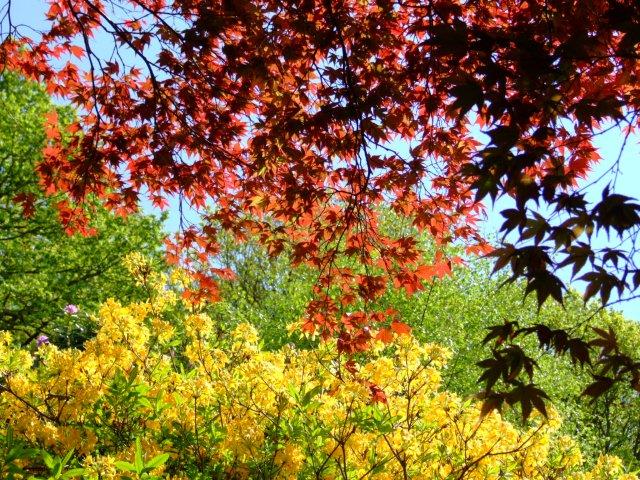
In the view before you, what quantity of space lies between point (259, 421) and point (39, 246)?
1183cm

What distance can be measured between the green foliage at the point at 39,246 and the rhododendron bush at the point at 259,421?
31.7ft

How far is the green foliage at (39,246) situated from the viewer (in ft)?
42.8

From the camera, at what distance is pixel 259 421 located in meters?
3.33

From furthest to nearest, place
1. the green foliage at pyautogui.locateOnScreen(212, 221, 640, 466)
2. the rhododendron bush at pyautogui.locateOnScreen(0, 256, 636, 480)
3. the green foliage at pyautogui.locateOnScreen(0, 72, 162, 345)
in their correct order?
the green foliage at pyautogui.locateOnScreen(0, 72, 162, 345) < the green foliage at pyautogui.locateOnScreen(212, 221, 640, 466) < the rhododendron bush at pyautogui.locateOnScreen(0, 256, 636, 480)

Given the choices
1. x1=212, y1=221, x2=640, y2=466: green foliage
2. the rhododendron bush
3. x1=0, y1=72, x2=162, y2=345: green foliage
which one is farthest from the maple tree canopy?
x1=0, y1=72, x2=162, y2=345: green foliage

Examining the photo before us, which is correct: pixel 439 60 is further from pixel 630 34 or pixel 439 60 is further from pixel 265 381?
pixel 265 381

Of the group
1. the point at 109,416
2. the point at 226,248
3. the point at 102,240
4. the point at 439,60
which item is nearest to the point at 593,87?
the point at 439,60

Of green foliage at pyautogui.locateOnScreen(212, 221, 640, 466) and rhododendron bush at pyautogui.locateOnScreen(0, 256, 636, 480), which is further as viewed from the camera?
green foliage at pyautogui.locateOnScreen(212, 221, 640, 466)

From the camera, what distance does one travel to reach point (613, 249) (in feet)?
6.73

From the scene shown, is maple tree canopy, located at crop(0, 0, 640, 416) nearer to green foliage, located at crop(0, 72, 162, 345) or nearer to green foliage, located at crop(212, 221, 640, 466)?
green foliage, located at crop(212, 221, 640, 466)

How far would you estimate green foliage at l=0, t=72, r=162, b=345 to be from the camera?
13055 millimetres

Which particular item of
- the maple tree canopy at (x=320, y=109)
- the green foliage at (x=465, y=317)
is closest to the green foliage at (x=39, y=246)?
the green foliage at (x=465, y=317)

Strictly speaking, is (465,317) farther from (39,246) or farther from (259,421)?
(39,246)

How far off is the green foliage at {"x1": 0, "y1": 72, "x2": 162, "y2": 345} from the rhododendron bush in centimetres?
966
